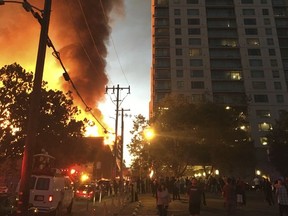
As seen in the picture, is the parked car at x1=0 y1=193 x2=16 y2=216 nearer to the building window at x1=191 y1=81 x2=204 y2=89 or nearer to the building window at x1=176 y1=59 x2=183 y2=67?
the building window at x1=191 y1=81 x2=204 y2=89

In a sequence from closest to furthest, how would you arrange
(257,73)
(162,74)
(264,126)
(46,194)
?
(46,194) → (264,126) → (162,74) → (257,73)

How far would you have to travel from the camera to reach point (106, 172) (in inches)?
3501

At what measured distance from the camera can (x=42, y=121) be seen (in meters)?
28.2

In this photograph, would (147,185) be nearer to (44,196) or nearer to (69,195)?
(69,195)

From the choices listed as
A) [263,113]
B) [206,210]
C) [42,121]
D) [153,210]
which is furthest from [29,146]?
[263,113]

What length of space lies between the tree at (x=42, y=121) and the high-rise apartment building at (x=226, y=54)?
131ft

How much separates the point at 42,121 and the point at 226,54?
57319 millimetres

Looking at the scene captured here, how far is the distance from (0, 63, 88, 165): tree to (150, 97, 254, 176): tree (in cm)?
877

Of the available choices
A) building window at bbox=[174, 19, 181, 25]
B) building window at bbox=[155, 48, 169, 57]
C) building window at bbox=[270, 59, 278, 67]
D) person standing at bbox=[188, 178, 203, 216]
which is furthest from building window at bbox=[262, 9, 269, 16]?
person standing at bbox=[188, 178, 203, 216]

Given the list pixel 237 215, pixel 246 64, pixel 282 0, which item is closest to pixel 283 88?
pixel 246 64

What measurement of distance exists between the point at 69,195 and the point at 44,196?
315 cm

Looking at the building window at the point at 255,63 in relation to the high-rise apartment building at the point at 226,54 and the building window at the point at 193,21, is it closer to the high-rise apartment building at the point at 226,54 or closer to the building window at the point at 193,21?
the high-rise apartment building at the point at 226,54

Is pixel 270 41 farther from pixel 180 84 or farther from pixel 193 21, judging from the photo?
pixel 180 84

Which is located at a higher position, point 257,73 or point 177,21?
point 177,21
